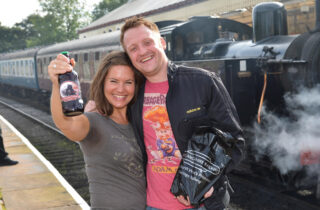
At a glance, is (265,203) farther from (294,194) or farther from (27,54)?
(27,54)

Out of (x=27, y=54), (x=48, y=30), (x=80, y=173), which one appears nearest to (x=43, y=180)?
(x=80, y=173)

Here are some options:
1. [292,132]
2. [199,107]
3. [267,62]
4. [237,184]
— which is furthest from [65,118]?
[237,184]

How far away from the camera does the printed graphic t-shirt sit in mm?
2139

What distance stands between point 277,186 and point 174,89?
14.7 ft

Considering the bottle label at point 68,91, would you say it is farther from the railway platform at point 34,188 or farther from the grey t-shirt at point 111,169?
the railway platform at point 34,188

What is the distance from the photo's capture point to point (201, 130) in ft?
6.73

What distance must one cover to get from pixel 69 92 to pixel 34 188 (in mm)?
3854

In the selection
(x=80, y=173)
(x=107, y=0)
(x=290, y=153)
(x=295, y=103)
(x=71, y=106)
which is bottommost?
(x=80, y=173)

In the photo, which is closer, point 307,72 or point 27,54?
point 307,72

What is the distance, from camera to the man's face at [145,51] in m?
2.20

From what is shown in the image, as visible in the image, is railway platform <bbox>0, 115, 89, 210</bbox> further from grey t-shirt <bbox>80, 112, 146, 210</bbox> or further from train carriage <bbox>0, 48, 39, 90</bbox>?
train carriage <bbox>0, 48, 39, 90</bbox>

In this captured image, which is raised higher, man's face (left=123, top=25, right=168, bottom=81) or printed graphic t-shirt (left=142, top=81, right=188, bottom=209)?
man's face (left=123, top=25, right=168, bottom=81)

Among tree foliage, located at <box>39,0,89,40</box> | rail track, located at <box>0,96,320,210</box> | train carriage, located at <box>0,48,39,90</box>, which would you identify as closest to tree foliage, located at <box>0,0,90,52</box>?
tree foliage, located at <box>39,0,89,40</box>

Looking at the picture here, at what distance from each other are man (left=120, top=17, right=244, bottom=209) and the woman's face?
0.22 ft
